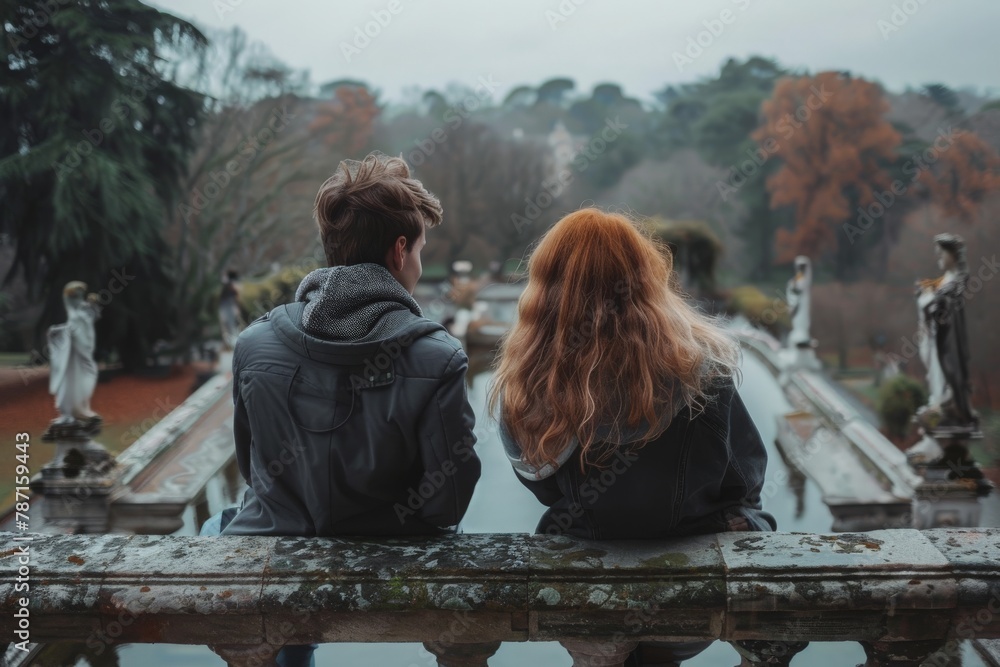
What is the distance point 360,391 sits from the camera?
1331mm

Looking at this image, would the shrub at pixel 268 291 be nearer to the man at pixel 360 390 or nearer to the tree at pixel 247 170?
the tree at pixel 247 170

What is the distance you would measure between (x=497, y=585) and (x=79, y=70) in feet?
33.8

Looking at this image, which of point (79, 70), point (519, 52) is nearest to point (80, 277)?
point (79, 70)

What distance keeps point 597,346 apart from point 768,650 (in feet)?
1.70

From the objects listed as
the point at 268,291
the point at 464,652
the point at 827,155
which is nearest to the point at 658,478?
the point at 464,652

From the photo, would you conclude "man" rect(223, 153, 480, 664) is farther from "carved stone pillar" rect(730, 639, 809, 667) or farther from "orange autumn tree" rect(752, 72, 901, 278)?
"orange autumn tree" rect(752, 72, 901, 278)

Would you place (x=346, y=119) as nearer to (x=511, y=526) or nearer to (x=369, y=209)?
(x=511, y=526)

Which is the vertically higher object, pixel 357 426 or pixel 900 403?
pixel 357 426

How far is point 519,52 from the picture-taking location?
19.8m

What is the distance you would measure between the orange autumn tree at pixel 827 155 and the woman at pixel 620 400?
54.4 ft

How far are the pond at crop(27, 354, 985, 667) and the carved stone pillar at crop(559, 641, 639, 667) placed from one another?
0.67 meters

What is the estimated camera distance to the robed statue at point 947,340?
19.9 ft

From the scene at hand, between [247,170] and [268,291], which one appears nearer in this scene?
[268,291]

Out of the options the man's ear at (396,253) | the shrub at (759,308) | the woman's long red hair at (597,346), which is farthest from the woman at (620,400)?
the shrub at (759,308)
